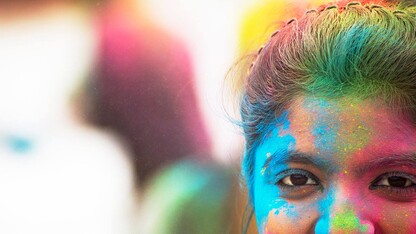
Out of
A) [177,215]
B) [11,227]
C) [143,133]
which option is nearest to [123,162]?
[143,133]

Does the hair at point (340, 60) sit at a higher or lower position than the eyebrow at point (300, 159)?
higher

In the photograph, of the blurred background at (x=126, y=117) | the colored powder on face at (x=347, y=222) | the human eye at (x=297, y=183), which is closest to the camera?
the colored powder on face at (x=347, y=222)

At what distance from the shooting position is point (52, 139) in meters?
2.05

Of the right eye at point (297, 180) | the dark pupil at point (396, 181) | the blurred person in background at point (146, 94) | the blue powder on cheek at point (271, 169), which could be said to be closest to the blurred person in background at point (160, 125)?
the blurred person in background at point (146, 94)

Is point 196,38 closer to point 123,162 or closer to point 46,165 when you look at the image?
point 123,162

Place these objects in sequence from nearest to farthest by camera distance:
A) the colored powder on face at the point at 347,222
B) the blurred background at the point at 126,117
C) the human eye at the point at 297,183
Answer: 1. the colored powder on face at the point at 347,222
2. the human eye at the point at 297,183
3. the blurred background at the point at 126,117

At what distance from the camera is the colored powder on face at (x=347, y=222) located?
5.06 feet

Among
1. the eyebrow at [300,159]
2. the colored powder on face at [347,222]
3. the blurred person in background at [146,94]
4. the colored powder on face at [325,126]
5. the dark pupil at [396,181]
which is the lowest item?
the colored powder on face at [347,222]

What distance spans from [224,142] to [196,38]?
348 mm

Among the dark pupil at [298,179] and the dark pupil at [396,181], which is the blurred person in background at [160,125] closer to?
the dark pupil at [298,179]

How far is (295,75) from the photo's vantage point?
1683 millimetres

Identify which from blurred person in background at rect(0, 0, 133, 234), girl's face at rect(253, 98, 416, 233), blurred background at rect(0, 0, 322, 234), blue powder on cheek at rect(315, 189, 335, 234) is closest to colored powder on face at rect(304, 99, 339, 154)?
girl's face at rect(253, 98, 416, 233)

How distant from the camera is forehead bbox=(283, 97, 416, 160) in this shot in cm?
159

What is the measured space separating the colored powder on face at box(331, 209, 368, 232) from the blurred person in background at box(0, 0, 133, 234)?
73 centimetres
